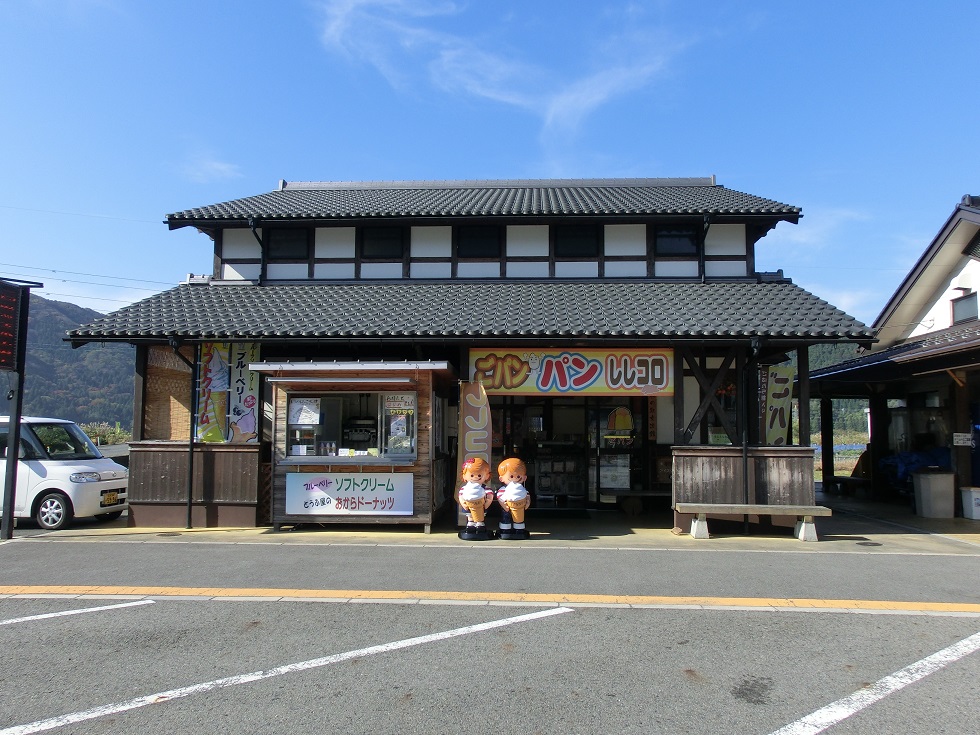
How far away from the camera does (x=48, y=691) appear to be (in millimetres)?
4242

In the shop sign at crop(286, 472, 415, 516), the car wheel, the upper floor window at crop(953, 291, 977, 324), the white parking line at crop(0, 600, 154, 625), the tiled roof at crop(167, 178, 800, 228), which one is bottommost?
the white parking line at crop(0, 600, 154, 625)

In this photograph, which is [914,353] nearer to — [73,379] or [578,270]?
[578,270]

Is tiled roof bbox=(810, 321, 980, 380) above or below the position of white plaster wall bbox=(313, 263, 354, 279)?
below

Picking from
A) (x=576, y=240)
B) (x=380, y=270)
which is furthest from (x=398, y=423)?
(x=576, y=240)

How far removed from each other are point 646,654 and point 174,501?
8676mm

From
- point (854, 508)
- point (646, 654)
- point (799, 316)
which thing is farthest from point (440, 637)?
point (854, 508)

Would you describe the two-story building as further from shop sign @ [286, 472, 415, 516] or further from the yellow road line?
the yellow road line

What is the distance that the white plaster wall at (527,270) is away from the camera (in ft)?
43.1

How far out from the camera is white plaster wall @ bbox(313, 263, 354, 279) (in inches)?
527

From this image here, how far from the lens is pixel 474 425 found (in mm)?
10656

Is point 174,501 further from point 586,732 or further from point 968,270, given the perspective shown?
point 968,270

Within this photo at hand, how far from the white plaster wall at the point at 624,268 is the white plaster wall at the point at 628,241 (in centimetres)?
18

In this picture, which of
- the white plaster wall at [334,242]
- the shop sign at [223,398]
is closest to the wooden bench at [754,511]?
the shop sign at [223,398]

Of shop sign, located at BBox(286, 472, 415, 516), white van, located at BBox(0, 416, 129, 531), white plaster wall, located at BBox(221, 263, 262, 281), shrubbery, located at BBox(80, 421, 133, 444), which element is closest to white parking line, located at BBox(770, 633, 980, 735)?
shop sign, located at BBox(286, 472, 415, 516)
